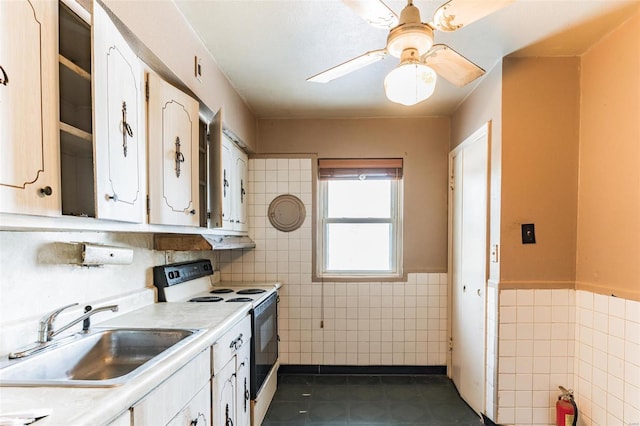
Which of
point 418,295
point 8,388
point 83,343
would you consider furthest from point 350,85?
point 8,388

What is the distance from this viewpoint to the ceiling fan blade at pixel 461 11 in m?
1.13

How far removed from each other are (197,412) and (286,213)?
2059mm

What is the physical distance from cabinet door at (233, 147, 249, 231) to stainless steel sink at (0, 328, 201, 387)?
1.34 metres

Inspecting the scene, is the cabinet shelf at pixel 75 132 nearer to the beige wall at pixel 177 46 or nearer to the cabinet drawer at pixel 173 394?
the beige wall at pixel 177 46

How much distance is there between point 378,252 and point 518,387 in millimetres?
1576

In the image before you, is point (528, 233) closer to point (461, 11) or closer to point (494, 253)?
point (494, 253)

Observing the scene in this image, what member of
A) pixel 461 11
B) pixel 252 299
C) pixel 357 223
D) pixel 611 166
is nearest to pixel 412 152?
pixel 357 223

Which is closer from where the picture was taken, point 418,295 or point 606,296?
point 606,296

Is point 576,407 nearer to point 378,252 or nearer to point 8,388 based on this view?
point 378,252

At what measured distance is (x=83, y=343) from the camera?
1.38 m

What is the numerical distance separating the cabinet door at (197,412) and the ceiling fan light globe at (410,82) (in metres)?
1.48

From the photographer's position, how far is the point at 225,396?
5.62 ft

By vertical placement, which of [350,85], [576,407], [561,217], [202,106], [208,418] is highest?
[350,85]

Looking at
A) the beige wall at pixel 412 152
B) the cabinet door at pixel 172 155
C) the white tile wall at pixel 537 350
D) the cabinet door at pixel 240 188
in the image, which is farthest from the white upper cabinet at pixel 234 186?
the white tile wall at pixel 537 350
